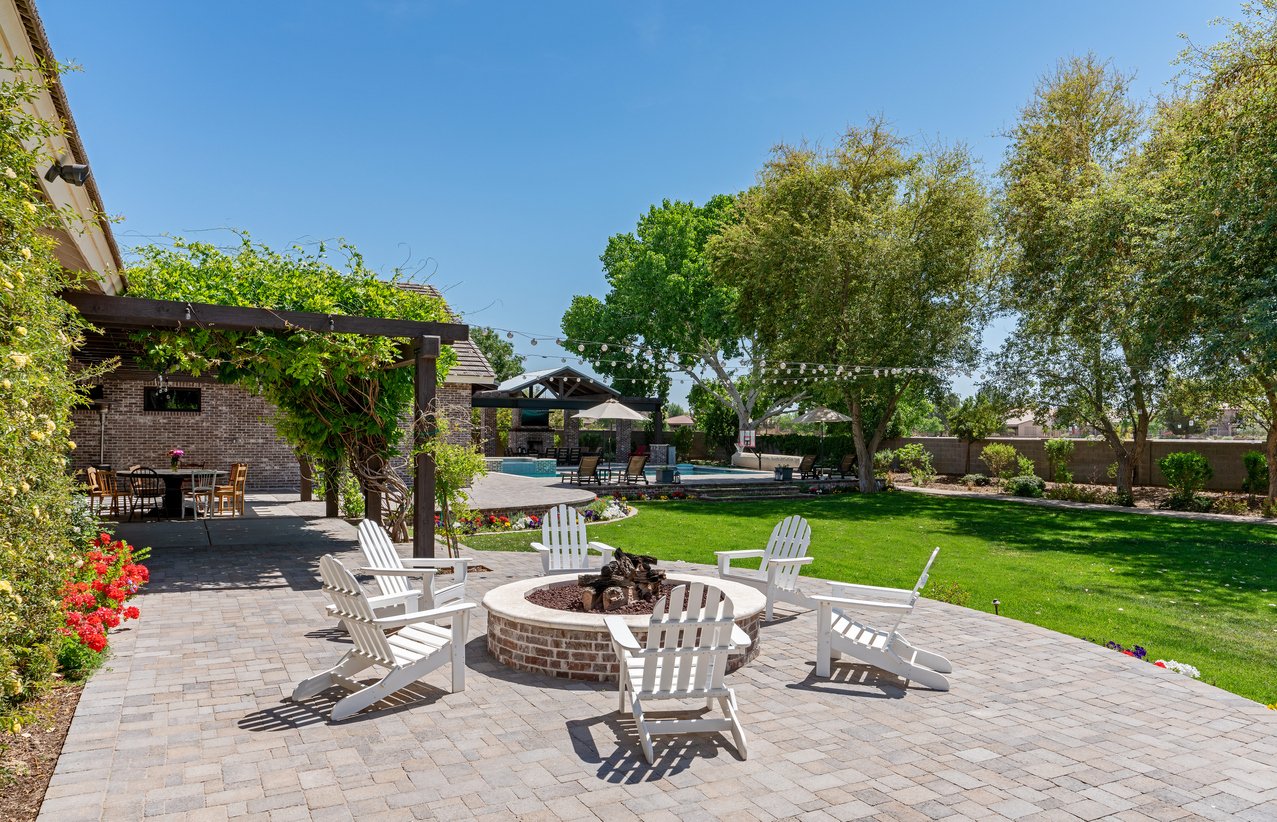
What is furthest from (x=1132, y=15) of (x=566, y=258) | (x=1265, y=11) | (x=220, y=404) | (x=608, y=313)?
(x=566, y=258)

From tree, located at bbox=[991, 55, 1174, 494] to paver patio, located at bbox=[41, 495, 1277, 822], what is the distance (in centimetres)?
1377

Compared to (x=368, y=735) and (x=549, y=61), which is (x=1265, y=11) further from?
(x=368, y=735)

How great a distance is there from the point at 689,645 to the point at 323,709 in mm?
2154

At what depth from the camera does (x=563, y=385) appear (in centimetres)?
3027

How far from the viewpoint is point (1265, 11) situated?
480 inches

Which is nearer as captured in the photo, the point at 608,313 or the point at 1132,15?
the point at 1132,15

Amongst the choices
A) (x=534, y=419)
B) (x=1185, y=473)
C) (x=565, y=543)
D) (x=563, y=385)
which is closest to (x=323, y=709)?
(x=565, y=543)

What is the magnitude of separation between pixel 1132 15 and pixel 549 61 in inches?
350

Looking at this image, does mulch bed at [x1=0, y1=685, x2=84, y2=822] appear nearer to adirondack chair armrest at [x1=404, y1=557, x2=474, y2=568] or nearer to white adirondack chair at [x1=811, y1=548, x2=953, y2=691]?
adirondack chair armrest at [x1=404, y1=557, x2=474, y2=568]

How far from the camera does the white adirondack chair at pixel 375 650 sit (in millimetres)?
4094

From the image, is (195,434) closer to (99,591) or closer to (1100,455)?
(99,591)

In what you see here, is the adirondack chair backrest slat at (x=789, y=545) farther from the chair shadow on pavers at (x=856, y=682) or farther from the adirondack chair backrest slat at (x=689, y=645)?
the adirondack chair backrest slat at (x=689, y=645)


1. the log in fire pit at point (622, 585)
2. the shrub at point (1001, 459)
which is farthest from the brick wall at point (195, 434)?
the shrub at point (1001, 459)

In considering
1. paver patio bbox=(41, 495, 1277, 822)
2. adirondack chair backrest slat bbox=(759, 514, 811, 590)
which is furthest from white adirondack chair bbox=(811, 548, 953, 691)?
adirondack chair backrest slat bbox=(759, 514, 811, 590)
